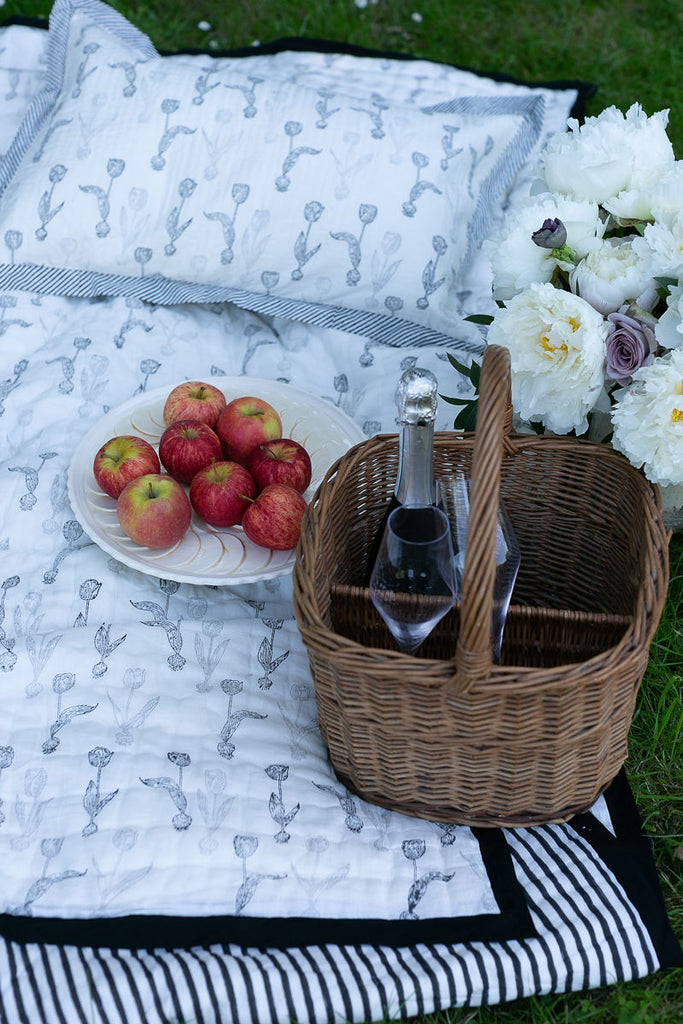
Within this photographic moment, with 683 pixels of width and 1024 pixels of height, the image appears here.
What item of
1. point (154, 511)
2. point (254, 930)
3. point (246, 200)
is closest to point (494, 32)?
point (246, 200)

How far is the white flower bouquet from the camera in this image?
1030mm

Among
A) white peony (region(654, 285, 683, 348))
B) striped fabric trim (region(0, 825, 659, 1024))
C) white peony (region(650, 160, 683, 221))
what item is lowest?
striped fabric trim (region(0, 825, 659, 1024))

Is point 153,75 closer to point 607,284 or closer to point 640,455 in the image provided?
point 607,284

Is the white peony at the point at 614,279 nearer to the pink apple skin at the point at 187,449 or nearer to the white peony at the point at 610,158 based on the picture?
the white peony at the point at 610,158

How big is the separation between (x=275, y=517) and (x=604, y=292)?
1.53 feet

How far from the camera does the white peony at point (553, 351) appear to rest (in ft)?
3.38

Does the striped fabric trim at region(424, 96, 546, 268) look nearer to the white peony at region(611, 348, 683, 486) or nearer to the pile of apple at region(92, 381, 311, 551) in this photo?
the pile of apple at region(92, 381, 311, 551)

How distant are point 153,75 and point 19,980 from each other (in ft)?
4.66

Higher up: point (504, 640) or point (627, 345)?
point (627, 345)

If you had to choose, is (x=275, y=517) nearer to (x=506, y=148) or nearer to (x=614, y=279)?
(x=614, y=279)

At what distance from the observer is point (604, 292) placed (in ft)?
3.49

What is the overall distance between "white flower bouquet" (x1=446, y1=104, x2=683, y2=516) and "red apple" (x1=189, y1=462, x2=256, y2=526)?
364 mm

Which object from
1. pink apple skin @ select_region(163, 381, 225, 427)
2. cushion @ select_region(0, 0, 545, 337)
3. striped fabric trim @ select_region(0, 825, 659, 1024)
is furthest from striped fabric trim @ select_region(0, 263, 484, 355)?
striped fabric trim @ select_region(0, 825, 659, 1024)

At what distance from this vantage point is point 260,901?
3.09 ft
